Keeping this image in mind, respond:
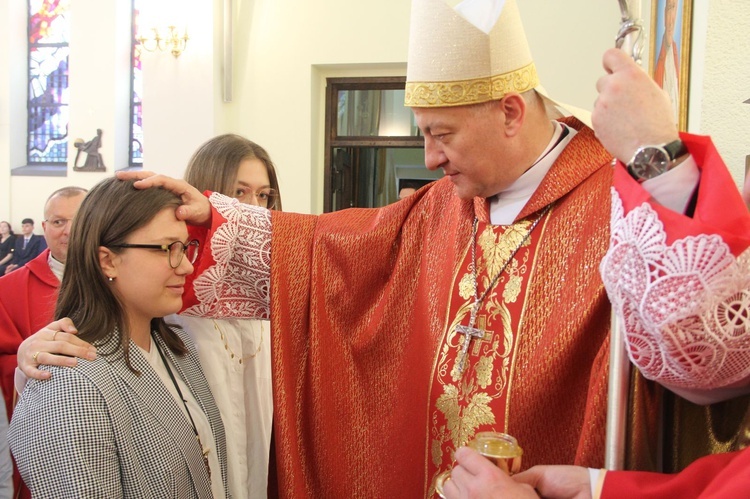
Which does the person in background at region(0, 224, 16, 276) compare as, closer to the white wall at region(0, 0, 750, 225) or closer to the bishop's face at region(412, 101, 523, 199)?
the white wall at region(0, 0, 750, 225)

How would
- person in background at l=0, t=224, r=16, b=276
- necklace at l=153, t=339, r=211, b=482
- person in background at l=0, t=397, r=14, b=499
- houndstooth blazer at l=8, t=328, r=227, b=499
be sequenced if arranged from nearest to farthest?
houndstooth blazer at l=8, t=328, r=227, b=499 < necklace at l=153, t=339, r=211, b=482 < person in background at l=0, t=397, r=14, b=499 < person in background at l=0, t=224, r=16, b=276

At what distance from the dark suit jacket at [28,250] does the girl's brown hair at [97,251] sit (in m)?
7.89

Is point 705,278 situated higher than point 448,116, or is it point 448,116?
point 448,116

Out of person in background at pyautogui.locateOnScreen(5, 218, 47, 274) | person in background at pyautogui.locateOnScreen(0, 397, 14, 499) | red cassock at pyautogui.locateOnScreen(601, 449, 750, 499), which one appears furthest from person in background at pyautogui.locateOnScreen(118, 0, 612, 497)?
person in background at pyautogui.locateOnScreen(5, 218, 47, 274)

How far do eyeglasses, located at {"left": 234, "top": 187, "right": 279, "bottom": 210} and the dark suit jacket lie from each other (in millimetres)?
7357

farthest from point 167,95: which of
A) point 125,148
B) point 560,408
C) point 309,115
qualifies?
point 560,408

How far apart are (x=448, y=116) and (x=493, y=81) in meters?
0.15

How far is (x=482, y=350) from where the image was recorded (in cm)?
169

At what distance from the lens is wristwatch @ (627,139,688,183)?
1.05 meters

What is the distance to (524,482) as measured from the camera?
1240mm

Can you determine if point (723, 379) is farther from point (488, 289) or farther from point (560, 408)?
point (488, 289)

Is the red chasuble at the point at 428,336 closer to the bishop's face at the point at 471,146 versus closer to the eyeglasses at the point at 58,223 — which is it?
the bishop's face at the point at 471,146

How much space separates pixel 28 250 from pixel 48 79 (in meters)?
2.84

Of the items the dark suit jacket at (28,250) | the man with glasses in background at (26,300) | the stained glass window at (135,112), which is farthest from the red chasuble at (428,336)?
the stained glass window at (135,112)
